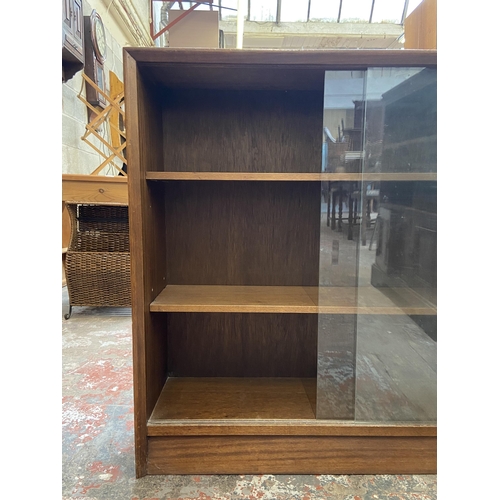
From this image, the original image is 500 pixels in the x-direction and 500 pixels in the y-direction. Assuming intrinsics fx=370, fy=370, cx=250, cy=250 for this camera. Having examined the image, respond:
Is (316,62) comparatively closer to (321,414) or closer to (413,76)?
(413,76)

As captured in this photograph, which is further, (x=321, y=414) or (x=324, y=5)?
(x=324, y=5)

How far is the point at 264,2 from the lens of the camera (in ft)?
21.5

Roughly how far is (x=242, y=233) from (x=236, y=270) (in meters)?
0.15

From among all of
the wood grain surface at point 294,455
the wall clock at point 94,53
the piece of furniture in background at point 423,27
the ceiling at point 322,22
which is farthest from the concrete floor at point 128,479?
the ceiling at point 322,22

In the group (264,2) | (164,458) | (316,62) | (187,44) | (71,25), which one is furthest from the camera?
(264,2)

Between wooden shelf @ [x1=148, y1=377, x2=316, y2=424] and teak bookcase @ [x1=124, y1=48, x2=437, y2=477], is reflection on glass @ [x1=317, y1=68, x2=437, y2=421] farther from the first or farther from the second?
wooden shelf @ [x1=148, y1=377, x2=316, y2=424]

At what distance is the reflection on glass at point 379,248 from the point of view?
3.48 feet

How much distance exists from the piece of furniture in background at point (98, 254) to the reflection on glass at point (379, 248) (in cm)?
175

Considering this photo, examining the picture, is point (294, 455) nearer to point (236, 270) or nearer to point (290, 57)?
point (236, 270)

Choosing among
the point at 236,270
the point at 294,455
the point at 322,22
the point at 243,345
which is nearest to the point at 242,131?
the point at 236,270

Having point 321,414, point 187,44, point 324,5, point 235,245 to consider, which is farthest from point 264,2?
point 321,414

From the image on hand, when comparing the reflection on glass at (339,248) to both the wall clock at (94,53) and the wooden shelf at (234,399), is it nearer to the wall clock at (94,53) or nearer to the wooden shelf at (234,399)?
the wooden shelf at (234,399)

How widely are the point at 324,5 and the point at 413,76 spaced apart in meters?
6.84

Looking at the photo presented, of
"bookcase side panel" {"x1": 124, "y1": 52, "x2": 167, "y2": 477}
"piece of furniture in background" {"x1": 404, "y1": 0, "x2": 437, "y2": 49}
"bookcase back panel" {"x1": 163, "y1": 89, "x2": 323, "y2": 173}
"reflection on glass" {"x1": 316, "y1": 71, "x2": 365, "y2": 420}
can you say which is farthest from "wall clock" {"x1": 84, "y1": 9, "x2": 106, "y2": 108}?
"reflection on glass" {"x1": 316, "y1": 71, "x2": 365, "y2": 420}
